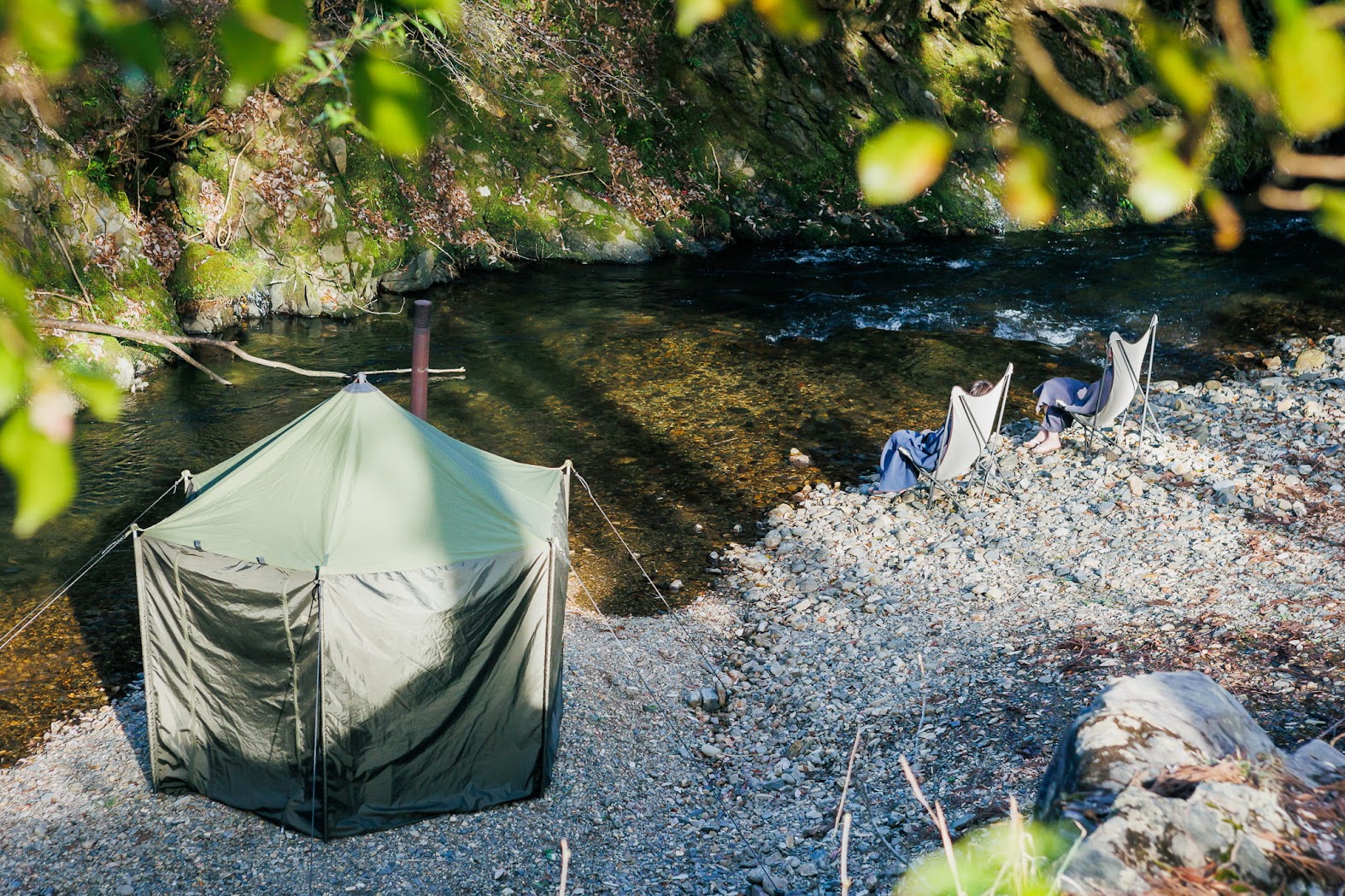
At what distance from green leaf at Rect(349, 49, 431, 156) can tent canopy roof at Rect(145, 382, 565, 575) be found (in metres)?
5.36

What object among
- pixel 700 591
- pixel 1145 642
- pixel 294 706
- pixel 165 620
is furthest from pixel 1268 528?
pixel 165 620

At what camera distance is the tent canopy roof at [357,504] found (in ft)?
20.3

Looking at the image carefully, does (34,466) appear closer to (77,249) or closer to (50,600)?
(50,600)

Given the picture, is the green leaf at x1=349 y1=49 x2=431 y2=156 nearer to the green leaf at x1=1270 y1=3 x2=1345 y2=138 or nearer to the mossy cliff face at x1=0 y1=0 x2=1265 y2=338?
the green leaf at x1=1270 y1=3 x2=1345 y2=138

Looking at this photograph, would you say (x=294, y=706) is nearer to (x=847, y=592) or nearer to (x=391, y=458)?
(x=391, y=458)

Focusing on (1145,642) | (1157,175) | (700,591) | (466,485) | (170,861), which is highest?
(1157,175)

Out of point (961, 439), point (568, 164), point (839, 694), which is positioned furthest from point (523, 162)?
point (839, 694)

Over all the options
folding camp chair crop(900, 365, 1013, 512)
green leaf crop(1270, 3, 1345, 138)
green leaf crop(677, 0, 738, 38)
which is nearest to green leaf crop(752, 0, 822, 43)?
green leaf crop(677, 0, 738, 38)

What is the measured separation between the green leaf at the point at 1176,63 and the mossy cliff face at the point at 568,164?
14.3 m

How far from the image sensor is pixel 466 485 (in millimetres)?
6660

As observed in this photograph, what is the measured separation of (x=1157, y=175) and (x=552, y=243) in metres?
19.7

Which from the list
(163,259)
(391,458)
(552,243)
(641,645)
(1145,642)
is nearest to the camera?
(391,458)

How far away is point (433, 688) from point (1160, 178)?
5953mm

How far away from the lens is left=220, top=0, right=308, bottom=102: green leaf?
3.00 feet
